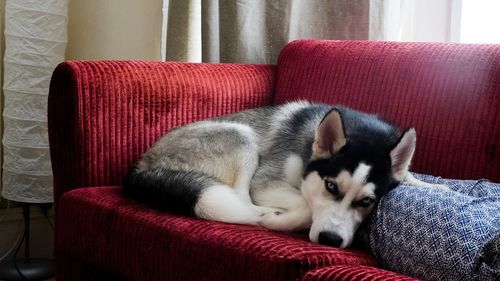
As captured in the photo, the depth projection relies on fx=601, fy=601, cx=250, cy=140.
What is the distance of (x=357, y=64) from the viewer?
2.25 meters

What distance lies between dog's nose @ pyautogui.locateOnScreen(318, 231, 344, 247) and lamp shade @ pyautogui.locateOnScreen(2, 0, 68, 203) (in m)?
1.70

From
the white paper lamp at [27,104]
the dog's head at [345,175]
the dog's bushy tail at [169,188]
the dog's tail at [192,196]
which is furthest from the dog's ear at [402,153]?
the white paper lamp at [27,104]

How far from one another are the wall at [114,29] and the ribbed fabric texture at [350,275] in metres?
2.20

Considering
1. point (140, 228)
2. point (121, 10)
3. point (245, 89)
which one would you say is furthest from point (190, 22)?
point (140, 228)

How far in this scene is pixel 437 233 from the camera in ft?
4.10

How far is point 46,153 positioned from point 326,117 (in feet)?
5.38

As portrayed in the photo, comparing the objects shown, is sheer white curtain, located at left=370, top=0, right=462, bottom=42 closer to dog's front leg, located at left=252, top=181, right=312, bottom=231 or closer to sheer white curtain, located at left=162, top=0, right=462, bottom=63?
sheer white curtain, located at left=162, top=0, right=462, bottom=63

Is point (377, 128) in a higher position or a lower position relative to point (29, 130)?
higher

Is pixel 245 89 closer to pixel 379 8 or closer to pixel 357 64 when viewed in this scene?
→ pixel 357 64

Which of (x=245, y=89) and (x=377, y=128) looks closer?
(x=377, y=128)

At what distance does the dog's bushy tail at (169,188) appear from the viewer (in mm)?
1605

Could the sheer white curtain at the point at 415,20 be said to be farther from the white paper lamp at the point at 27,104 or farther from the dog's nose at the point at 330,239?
the white paper lamp at the point at 27,104

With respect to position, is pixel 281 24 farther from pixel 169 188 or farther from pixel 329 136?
pixel 169 188

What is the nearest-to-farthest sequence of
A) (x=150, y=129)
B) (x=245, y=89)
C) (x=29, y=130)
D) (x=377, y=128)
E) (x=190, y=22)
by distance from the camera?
(x=377, y=128) → (x=150, y=129) → (x=245, y=89) → (x=29, y=130) → (x=190, y=22)
